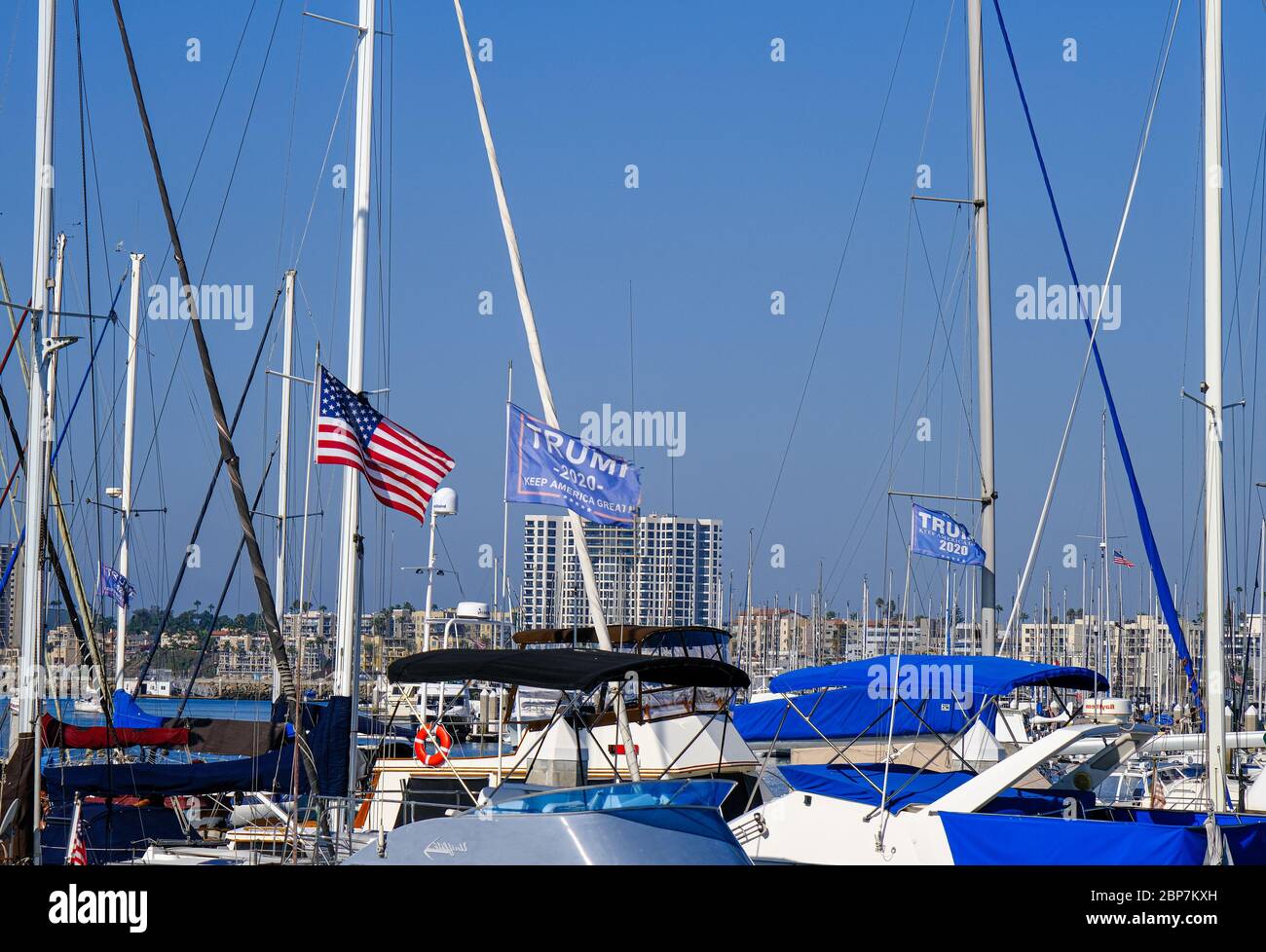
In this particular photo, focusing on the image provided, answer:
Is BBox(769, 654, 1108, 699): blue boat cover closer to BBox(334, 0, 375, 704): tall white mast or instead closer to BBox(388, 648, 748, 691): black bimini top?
BBox(388, 648, 748, 691): black bimini top

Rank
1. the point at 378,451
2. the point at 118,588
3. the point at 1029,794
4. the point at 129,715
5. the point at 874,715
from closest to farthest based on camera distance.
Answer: the point at 378,451 < the point at 1029,794 < the point at 874,715 < the point at 129,715 < the point at 118,588

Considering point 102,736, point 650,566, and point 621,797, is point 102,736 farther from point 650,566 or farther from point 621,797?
point 650,566

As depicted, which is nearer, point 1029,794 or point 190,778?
point 190,778

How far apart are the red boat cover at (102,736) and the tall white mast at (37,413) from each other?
418 cm

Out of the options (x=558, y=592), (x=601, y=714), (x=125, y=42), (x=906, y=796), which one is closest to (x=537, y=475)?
(x=601, y=714)

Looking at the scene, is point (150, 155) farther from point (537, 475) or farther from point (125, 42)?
point (537, 475)

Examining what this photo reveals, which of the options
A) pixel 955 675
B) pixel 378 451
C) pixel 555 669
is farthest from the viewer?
pixel 955 675

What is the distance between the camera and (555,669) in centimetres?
1558

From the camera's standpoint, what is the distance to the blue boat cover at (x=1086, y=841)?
14.2m

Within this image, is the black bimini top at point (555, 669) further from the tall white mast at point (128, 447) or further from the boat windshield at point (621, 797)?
the tall white mast at point (128, 447)

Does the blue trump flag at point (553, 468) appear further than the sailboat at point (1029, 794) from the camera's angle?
Yes

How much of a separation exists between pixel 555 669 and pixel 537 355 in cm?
780

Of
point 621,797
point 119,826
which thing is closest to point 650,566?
point 119,826

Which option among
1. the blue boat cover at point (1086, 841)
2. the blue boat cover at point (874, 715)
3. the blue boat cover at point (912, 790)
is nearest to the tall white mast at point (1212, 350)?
the blue boat cover at point (1086, 841)
